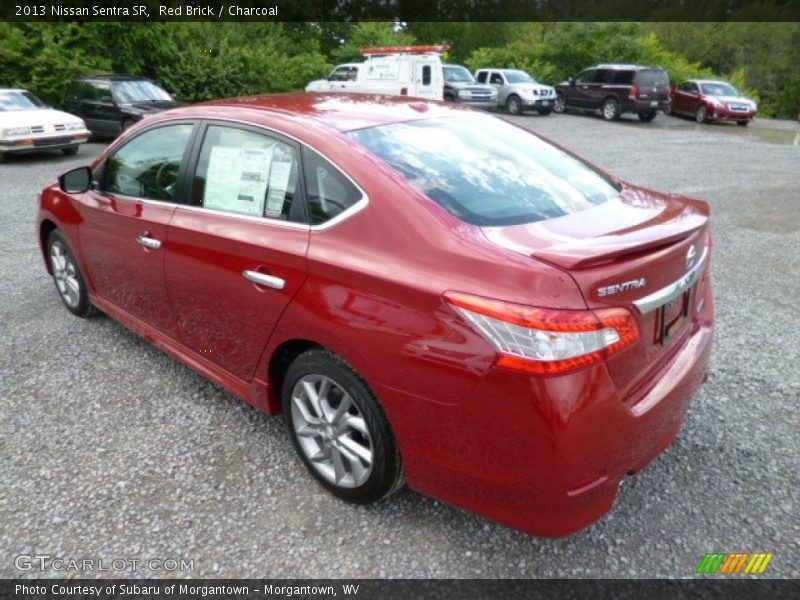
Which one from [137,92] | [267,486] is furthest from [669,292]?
[137,92]

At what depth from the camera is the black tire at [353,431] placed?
2.35m

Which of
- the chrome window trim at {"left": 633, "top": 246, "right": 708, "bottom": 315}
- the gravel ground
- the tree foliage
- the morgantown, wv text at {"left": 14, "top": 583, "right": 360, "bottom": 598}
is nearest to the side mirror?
the gravel ground

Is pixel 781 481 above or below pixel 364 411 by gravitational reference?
below

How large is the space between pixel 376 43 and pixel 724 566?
3436 cm

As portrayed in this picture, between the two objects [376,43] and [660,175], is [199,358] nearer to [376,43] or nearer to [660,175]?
[660,175]

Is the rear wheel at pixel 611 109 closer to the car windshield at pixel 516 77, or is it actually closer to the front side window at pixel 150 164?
the car windshield at pixel 516 77

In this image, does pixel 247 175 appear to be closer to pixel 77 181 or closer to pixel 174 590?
pixel 77 181

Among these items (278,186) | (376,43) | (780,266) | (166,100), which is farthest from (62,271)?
(376,43)

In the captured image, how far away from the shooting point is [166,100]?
14281mm

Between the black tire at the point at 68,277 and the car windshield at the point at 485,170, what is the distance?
106 inches

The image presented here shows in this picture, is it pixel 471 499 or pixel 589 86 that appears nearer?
pixel 471 499

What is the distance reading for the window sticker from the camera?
279 centimetres

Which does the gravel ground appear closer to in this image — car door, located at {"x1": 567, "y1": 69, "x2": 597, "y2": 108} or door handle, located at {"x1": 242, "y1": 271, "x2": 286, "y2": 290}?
door handle, located at {"x1": 242, "y1": 271, "x2": 286, "y2": 290}

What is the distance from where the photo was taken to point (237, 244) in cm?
272
